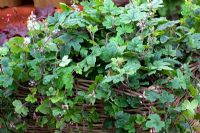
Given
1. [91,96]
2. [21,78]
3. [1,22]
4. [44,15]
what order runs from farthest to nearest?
1. [1,22]
2. [44,15]
3. [21,78]
4. [91,96]

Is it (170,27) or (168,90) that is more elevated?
(170,27)

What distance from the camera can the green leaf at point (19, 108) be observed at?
1.99 m

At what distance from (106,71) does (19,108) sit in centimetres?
40

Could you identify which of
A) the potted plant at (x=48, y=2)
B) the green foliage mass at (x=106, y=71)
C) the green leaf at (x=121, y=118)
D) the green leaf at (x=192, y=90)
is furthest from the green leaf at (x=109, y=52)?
the potted plant at (x=48, y=2)

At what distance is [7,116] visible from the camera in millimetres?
2109

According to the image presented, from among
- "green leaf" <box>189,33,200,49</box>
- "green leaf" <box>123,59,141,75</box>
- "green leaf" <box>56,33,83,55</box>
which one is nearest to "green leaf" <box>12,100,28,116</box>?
"green leaf" <box>56,33,83,55</box>

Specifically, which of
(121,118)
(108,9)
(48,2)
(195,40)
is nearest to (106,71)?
(121,118)

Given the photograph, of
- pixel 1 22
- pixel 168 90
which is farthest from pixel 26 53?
pixel 1 22

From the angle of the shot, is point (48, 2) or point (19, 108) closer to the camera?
point (19, 108)

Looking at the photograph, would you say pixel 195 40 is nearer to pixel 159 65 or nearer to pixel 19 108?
pixel 159 65

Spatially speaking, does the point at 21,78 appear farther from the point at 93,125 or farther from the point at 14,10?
the point at 14,10

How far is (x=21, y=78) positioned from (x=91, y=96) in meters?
0.34

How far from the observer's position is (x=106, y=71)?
1.94 meters

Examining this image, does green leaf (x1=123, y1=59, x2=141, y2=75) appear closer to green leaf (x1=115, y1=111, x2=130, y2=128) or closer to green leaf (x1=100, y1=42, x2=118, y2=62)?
green leaf (x1=100, y1=42, x2=118, y2=62)
